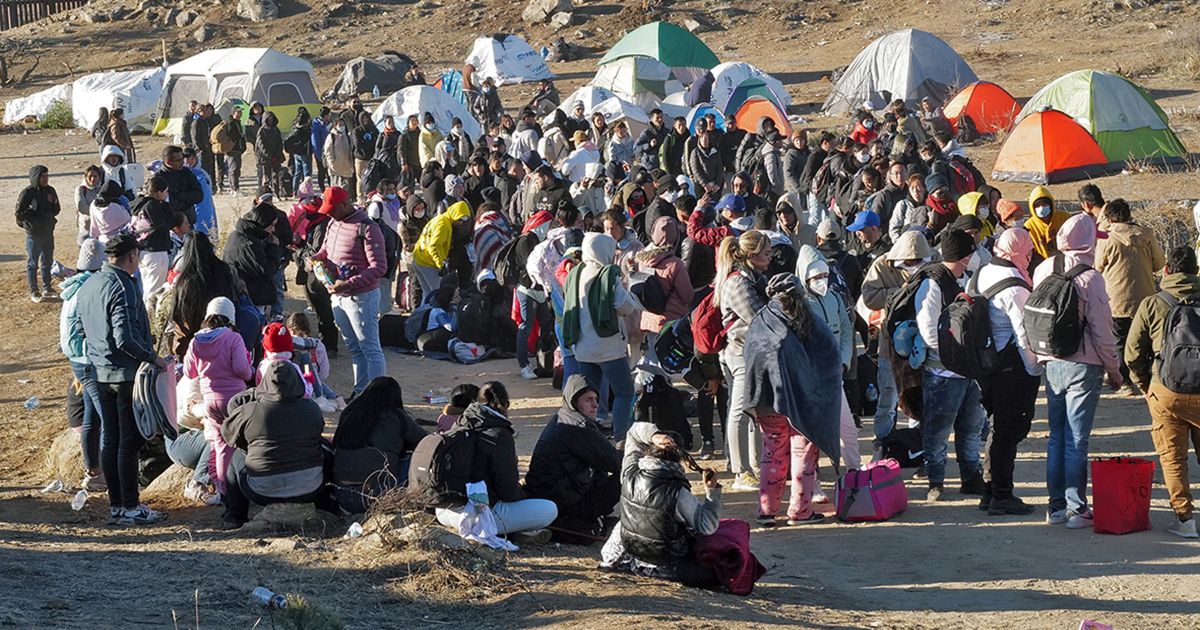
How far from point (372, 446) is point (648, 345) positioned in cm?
355

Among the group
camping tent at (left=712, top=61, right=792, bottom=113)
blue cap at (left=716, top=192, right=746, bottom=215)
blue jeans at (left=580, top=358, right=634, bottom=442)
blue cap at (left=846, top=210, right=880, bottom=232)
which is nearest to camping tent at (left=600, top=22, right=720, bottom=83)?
camping tent at (left=712, top=61, right=792, bottom=113)

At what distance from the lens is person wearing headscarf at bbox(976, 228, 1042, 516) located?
28.4 feet

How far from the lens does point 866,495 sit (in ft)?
29.3

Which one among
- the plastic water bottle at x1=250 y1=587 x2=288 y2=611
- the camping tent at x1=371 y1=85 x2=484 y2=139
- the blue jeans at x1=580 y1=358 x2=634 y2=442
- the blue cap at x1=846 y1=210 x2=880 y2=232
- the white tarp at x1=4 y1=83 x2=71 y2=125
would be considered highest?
the white tarp at x1=4 y1=83 x2=71 y2=125

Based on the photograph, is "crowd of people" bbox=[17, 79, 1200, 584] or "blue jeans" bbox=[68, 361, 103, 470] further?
"blue jeans" bbox=[68, 361, 103, 470]

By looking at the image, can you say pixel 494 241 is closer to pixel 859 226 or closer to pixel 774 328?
pixel 859 226

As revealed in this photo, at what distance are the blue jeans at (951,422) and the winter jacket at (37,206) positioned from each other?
1062cm

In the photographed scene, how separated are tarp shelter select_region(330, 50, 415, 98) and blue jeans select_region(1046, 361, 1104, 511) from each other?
91.9 ft

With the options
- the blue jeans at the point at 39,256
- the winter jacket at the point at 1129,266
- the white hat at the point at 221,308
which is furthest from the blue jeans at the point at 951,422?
the blue jeans at the point at 39,256

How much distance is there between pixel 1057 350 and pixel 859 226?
3.56 metres

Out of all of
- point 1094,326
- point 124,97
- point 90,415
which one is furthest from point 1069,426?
point 124,97

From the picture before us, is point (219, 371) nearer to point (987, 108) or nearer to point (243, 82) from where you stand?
point (987, 108)

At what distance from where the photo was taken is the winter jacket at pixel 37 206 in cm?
1605

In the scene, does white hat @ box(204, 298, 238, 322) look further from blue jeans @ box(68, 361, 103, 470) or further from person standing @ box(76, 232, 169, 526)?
blue jeans @ box(68, 361, 103, 470)
